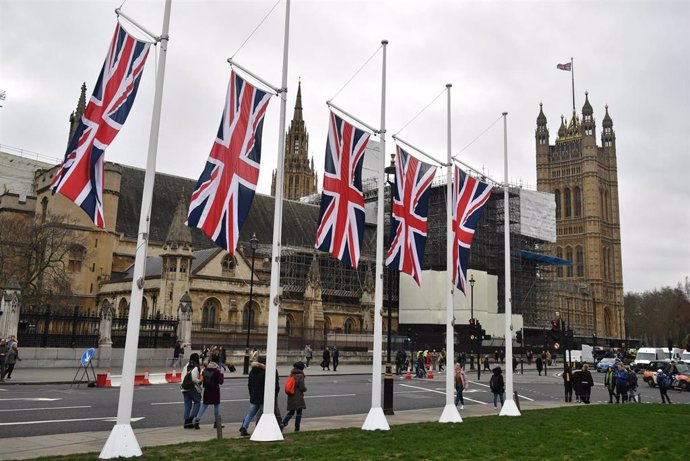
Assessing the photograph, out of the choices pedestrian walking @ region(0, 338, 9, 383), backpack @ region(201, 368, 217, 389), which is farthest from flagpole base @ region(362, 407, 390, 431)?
pedestrian walking @ region(0, 338, 9, 383)

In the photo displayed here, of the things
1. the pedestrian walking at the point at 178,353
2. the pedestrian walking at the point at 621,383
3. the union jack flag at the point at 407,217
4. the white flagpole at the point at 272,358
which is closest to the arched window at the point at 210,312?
the pedestrian walking at the point at 178,353

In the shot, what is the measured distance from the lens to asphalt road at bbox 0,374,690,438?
45.5 feet

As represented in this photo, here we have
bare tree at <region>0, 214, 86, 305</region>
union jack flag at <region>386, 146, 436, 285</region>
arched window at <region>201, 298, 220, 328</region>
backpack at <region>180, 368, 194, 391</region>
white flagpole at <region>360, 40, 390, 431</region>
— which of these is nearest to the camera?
backpack at <region>180, 368, 194, 391</region>

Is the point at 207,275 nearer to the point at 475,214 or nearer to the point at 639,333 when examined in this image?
the point at 475,214

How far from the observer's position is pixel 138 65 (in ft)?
37.1

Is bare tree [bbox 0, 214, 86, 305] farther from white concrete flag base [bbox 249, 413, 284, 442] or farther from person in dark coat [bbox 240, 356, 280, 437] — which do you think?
white concrete flag base [bbox 249, 413, 284, 442]

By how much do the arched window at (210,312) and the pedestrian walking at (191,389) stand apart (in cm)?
3702

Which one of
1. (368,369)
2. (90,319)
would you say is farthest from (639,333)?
(90,319)

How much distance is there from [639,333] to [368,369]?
119 m

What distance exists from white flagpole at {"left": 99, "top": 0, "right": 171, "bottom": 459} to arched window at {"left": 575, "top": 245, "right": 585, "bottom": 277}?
142 metres

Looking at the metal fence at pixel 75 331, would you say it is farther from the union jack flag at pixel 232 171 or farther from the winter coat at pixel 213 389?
the union jack flag at pixel 232 171

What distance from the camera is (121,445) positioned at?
31.0 ft

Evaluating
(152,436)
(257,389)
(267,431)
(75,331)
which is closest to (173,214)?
(75,331)

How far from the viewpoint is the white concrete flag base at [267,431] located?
11.5 m
